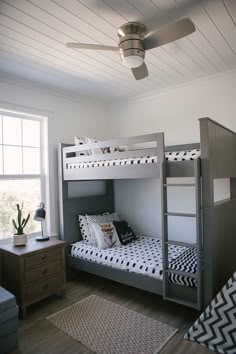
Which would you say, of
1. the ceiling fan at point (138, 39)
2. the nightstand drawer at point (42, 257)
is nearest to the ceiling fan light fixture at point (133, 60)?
the ceiling fan at point (138, 39)

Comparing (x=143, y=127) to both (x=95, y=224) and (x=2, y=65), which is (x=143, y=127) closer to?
(x=95, y=224)

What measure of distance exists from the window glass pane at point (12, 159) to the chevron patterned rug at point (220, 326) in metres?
2.56

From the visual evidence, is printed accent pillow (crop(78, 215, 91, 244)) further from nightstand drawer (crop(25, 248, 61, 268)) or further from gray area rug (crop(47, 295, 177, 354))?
gray area rug (crop(47, 295, 177, 354))

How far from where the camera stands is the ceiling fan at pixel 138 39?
1.60m

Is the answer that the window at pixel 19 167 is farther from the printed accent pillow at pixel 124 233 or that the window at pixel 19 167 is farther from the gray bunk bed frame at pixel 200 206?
the printed accent pillow at pixel 124 233

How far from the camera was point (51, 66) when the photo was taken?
105 inches

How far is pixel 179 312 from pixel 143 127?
8.34ft

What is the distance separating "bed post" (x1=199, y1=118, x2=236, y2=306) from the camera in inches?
82.0

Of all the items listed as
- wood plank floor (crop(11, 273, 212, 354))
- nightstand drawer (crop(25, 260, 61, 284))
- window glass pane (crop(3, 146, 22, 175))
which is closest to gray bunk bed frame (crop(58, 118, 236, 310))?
wood plank floor (crop(11, 273, 212, 354))

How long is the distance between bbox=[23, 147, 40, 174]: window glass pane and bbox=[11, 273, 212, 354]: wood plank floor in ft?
5.22

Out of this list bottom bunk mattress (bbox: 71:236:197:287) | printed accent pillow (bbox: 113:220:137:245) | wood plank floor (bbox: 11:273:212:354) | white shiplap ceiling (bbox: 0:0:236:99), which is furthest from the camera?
printed accent pillow (bbox: 113:220:137:245)

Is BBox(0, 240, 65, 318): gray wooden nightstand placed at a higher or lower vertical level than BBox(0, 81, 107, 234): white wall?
lower

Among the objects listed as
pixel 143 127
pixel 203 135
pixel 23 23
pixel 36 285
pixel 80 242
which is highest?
pixel 23 23

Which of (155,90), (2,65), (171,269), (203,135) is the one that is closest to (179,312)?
(171,269)
